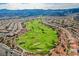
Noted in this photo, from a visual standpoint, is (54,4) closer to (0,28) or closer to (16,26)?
(16,26)

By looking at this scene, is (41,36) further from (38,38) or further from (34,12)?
(34,12)

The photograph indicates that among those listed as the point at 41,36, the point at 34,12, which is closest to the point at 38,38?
the point at 41,36

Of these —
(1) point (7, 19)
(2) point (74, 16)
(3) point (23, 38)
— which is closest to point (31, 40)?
(3) point (23, 38)

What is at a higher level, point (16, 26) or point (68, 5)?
point (68, 5)

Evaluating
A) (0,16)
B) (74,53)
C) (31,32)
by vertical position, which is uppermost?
(0,16)

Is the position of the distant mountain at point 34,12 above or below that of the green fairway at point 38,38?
above

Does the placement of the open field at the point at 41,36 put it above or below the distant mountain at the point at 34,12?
below

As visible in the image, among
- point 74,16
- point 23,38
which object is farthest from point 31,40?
point 74,16
